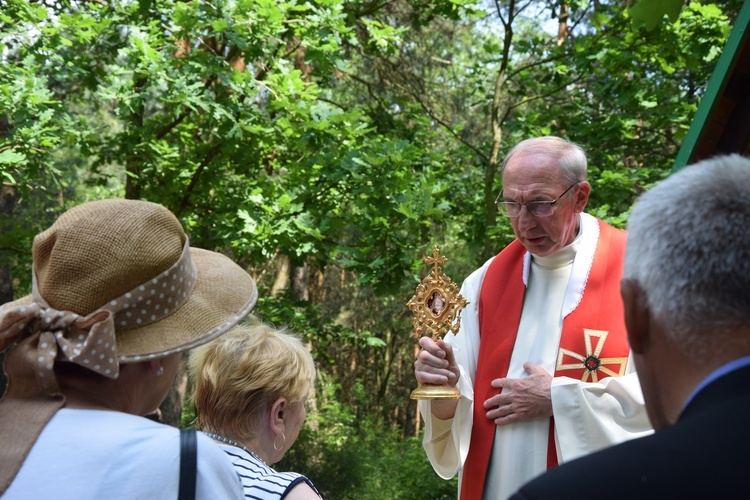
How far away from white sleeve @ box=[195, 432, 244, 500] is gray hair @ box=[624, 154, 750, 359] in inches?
31.1

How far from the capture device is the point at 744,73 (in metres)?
3.79

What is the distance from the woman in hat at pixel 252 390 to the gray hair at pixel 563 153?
1.76 metres

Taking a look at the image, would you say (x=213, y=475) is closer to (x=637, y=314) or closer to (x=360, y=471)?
(x=637, y=314)

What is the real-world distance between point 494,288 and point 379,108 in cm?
552

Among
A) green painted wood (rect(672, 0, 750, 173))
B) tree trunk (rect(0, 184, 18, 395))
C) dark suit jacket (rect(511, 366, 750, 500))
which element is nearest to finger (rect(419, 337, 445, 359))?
green painted wood (rect(672, 0, 750, 173))

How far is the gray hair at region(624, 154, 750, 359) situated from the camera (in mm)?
1190

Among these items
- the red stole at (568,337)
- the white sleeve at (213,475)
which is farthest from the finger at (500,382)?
the white sleeve at (213,475)

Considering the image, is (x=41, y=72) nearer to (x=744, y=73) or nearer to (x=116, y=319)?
(x=744, y=73)

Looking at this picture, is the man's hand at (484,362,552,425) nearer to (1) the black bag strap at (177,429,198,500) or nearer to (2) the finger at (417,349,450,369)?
(2) the finger at (417,349,450,369)

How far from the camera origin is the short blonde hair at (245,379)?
2.50m

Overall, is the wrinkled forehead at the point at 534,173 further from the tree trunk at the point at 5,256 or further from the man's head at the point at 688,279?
the tree trunk at the point at 5,256

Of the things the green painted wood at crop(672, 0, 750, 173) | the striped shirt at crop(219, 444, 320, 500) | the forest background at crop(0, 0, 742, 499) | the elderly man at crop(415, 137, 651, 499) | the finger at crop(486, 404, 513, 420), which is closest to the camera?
the striped shirt at crop(219, 444, 320, 500)

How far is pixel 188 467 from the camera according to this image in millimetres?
1501

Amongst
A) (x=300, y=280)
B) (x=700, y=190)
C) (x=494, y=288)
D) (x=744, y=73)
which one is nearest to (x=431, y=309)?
(x=494, y=288)
